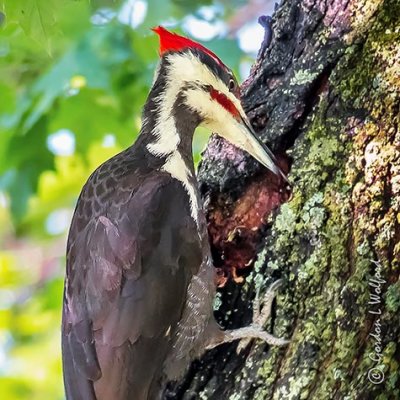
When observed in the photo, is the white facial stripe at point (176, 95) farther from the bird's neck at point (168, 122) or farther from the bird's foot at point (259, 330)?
the bird's foot at point (259, 330)

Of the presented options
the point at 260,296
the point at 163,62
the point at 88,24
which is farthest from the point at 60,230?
the point at 260,296

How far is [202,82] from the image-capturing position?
8.17 feet

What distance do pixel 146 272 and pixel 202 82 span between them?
692 mm

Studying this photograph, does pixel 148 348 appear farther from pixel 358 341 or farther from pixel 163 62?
pixel 163 62

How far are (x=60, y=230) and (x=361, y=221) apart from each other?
4655 mm

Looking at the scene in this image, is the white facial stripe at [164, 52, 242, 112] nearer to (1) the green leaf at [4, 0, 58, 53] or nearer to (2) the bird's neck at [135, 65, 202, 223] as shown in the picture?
(2) the bird's neck at [135, 65, 202, 223]

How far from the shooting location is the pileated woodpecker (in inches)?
84.3

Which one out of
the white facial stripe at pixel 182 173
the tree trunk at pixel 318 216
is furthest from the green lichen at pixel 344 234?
the white facial stripe at pixel 182 173

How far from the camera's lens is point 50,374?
5375mm

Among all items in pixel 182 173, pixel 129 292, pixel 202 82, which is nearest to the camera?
pixel 129 292

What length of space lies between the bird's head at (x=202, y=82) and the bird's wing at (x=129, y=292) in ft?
1.02

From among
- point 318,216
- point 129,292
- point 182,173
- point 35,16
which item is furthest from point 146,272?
point 35,16

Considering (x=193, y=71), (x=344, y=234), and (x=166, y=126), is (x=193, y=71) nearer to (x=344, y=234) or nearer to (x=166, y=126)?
(x=166, y=126)

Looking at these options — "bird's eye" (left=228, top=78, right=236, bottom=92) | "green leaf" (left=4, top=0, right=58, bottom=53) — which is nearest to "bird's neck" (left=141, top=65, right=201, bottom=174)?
"bird's eye" (left=228, top=78, right=236, bottom=92)
